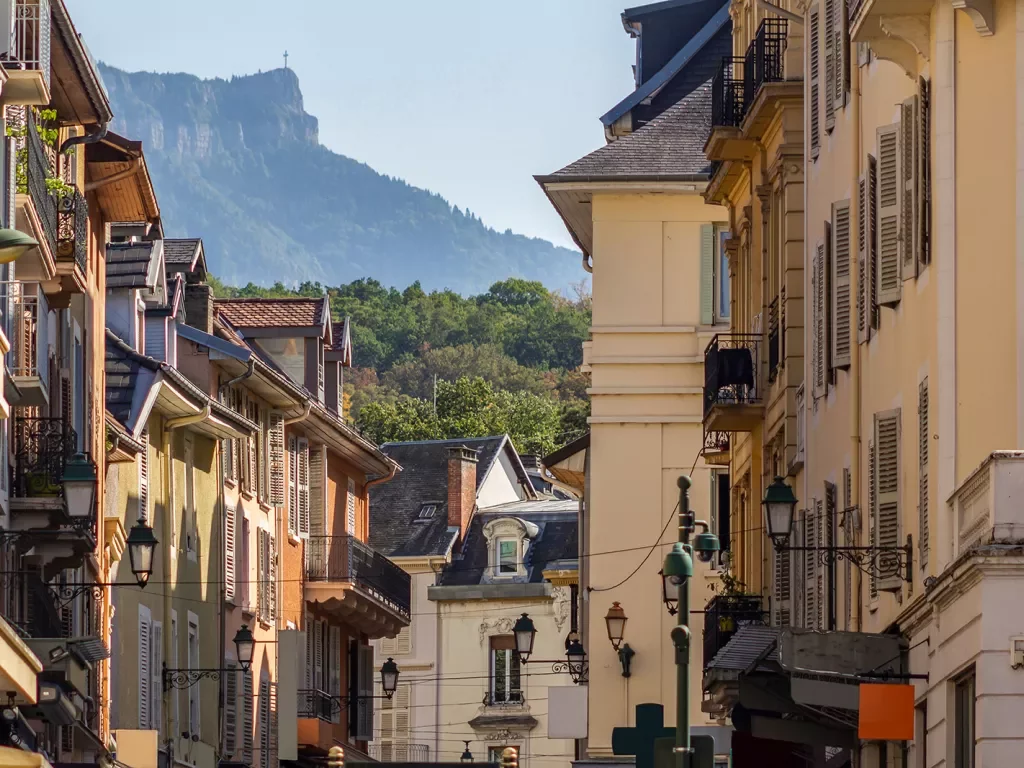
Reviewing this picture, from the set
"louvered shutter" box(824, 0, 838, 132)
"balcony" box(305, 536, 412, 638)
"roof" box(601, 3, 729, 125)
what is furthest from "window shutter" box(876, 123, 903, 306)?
"balcony" box(305, 536, 412, 638)

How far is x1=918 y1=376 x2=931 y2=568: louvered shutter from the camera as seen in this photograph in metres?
19.9

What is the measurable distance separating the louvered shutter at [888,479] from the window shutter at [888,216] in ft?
3.44

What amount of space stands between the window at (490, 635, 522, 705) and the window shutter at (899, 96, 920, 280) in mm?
47479

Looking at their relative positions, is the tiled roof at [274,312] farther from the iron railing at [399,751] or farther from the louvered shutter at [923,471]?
the louvered shutter at [923,471]

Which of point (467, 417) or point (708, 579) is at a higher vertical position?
point (467, 417)

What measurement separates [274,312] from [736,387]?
2000 cm

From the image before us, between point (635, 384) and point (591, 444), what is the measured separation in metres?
1.18

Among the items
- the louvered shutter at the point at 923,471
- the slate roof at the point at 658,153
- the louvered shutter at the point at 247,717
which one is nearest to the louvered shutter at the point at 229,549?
the louvered shutter at the point at 247,717

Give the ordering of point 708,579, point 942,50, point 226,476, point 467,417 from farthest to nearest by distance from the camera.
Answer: point 467,417 → point 226,476 → point 708,579 → point 942,50

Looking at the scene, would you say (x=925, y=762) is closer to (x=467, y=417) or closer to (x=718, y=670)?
(x=718, y=670)

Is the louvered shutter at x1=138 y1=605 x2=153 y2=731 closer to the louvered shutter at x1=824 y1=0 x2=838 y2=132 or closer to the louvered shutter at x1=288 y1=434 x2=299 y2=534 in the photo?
the louvered shutter at x1=288 y1=434 x2=299 y2=534

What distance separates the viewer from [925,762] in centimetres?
1997

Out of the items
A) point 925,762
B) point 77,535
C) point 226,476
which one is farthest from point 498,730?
point 925,762

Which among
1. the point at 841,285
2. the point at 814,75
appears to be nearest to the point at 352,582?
the point at 814,75
